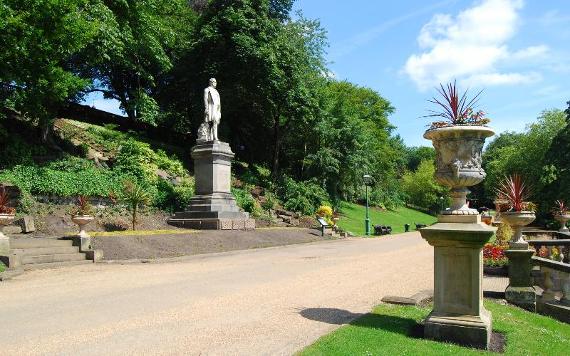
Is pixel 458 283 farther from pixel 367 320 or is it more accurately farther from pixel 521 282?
pixel 521 282

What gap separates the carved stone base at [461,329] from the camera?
226 inches

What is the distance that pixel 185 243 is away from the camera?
53.3 ft

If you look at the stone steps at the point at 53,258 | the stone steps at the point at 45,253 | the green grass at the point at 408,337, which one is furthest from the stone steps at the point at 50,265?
the green grass at the point at 408,337

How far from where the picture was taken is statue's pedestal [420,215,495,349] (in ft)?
18.9

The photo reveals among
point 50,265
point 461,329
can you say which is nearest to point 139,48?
point 50,265

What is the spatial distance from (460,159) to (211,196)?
53.2 ft

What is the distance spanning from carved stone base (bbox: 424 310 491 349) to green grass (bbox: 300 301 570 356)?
0.19 meters

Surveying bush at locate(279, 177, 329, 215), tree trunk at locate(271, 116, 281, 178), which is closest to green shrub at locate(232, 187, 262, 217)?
bush at locate(279, 177, 329, 215)

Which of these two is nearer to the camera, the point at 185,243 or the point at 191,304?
the point at 191,304

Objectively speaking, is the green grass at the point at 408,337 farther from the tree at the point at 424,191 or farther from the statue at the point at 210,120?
the tree at the point at 424,191

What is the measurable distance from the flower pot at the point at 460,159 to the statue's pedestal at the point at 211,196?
15098 millimetres

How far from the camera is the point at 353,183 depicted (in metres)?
37.2

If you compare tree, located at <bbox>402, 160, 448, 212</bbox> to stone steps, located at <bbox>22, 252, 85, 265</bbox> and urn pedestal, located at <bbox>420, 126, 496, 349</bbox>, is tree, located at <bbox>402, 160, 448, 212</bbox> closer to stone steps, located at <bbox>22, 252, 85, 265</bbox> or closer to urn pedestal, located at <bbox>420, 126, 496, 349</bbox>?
stone steps, located at <bbox>22, 252, 85, 265</bbox>

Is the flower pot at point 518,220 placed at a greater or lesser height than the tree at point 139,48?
lesser
